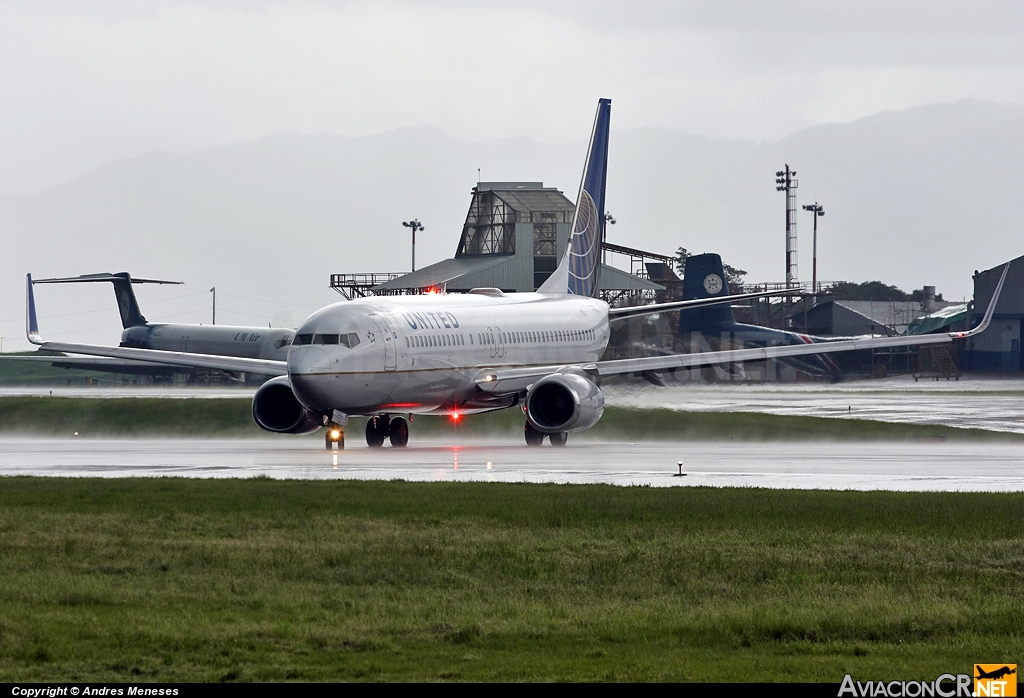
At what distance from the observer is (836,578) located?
17.4 m

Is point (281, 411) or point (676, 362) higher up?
point (676, 362)

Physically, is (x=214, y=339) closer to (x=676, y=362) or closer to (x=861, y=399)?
(x=861, y=399)

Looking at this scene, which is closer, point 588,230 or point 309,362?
point 309,362

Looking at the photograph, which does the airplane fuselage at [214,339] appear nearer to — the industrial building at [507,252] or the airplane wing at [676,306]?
the industrial building at [507,252]

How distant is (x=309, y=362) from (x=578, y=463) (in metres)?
7.46

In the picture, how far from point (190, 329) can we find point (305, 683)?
287 ft

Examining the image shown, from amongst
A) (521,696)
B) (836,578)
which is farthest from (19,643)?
(836,578)

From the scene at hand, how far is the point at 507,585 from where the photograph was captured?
1686 cm

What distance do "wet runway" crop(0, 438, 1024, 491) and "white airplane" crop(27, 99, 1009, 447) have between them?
106 centimetres

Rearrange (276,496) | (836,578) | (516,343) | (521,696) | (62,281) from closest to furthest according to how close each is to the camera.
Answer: (521,696)
(836,578)
(276,496)
(516,343)
(62,281)

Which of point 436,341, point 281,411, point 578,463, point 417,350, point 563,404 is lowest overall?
point 578,463

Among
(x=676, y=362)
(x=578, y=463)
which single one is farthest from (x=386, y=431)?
(x=578, y=463)

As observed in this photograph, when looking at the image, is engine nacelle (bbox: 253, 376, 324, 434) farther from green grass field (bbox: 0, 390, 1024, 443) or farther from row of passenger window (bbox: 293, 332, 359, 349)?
green grass field (bbox: 0, 390, 1024, 443)

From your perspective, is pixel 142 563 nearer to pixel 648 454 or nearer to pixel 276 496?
pixel 276 496
